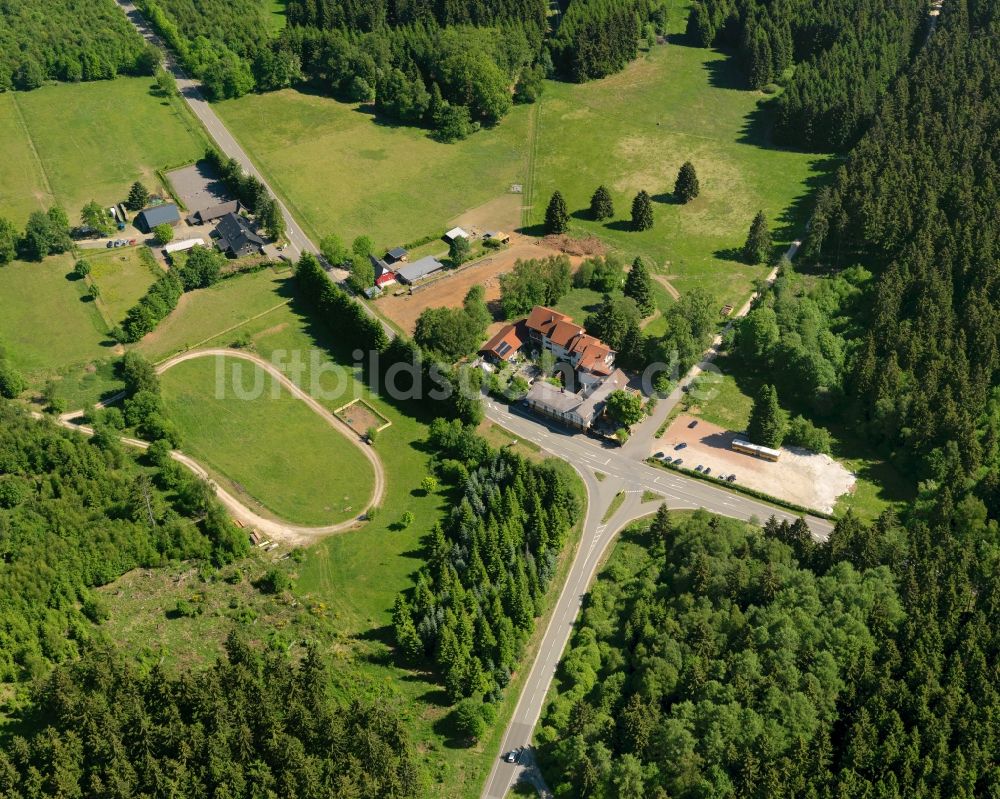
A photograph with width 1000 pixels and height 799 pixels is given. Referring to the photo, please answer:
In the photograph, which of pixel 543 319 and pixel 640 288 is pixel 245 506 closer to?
pixel 543 319

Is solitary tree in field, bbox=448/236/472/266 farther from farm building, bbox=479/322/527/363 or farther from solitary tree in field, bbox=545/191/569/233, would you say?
farm building, bbox=479/322/527/363

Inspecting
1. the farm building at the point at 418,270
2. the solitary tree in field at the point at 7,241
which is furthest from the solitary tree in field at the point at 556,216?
the solitary tree in field at the point at 7,241

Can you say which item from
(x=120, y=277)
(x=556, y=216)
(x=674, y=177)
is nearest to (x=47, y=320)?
(x=120, y=277)

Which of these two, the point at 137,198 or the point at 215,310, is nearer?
the point at 215,310

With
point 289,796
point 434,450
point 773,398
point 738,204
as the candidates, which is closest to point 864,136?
point 738,204

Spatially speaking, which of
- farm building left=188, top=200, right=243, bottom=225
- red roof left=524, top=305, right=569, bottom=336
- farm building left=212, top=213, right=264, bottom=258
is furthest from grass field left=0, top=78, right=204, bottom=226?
red roof left=524, top=305, right=569, bottom=336

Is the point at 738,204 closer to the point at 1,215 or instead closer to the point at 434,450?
the point at 434,450

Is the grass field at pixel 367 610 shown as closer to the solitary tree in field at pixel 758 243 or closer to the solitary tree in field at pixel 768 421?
the solitary tree in field at pixel 768 421
